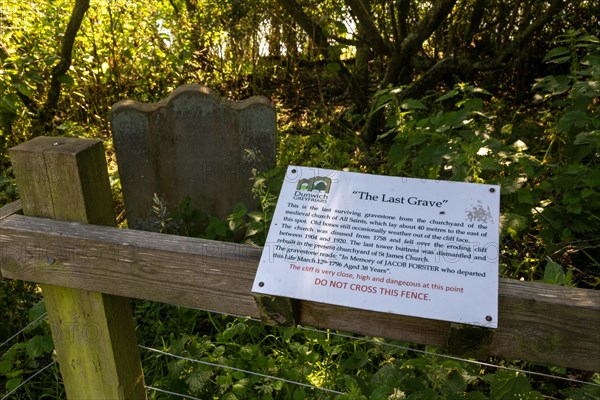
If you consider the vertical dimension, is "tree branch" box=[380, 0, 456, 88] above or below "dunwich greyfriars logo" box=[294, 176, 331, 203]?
above

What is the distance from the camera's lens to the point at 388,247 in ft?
3.99

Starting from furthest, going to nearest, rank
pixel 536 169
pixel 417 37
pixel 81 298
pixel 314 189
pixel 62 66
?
pixel 62 66, pixel 417 37, pixel 536 169, pixel 81 298, pixel 314 189

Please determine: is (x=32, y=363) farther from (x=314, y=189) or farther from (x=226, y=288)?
(x=314, y=189)

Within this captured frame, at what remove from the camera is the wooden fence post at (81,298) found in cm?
139

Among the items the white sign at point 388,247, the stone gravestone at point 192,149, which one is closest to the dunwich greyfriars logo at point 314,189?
the white sign at point 388,247

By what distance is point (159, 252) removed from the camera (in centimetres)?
131

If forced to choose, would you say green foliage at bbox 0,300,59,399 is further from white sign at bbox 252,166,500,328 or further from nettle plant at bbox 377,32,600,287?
nettle plant at bbox 377,32,600,287

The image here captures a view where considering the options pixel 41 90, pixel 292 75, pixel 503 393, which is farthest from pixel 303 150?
pixel 503 393

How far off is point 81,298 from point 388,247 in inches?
32.7

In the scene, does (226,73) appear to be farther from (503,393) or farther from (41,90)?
(503,393)

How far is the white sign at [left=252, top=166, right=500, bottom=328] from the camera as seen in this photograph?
3.76 ft

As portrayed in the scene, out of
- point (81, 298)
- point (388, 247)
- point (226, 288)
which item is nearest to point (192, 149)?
point (81, 298)

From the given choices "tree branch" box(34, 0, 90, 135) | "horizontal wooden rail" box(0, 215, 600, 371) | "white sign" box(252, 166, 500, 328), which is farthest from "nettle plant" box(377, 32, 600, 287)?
"tree branch" box(34, 0, 90, 135)

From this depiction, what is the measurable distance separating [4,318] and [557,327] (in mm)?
2522
